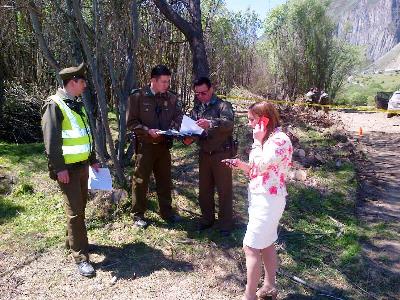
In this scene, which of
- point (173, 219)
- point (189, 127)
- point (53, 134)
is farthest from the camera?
point (173, 219)

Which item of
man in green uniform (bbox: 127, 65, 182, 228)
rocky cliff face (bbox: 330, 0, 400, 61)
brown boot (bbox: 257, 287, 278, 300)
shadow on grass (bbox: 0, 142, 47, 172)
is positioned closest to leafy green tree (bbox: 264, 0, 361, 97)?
shadow on grass (bbox: 0, 142, 47, 172)

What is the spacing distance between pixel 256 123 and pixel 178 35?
5975mm

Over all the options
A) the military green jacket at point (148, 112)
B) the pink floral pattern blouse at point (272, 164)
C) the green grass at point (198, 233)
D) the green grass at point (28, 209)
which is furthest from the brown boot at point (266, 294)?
the green grass at point (28, 209)

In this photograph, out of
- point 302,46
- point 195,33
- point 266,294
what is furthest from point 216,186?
point 302,46

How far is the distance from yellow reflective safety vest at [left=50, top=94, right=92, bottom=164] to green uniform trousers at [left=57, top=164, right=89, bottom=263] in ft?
0.38

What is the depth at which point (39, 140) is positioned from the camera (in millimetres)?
8758

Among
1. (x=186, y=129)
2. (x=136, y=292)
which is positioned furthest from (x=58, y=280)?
(x=186, y=129)

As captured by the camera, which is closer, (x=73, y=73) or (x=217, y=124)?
(x=73, y=73)

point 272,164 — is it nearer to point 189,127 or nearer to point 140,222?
point 189,127

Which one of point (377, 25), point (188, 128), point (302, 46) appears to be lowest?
point (188, 128)

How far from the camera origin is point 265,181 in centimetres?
299

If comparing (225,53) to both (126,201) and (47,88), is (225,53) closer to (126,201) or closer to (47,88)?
(47,88)

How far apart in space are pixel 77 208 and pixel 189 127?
4.14 ft

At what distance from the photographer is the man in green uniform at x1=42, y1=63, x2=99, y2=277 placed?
3.55 metres
